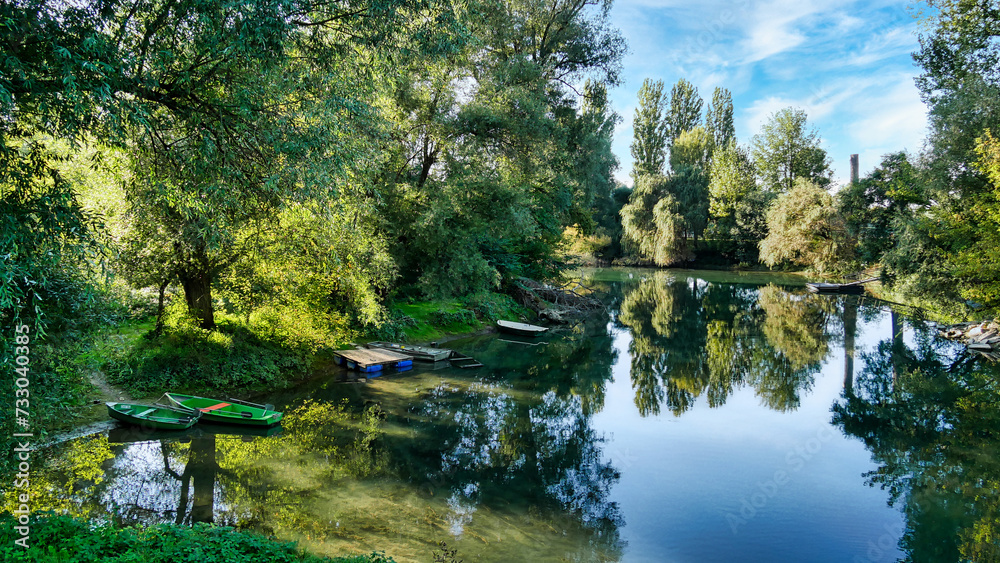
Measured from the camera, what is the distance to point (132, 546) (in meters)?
5.66

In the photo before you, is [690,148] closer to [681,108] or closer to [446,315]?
[681,108]

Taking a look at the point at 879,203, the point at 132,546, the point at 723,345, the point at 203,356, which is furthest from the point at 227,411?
the point at 879,203

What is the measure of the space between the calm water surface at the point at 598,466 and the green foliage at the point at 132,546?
163cm

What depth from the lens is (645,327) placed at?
2870 centimetres

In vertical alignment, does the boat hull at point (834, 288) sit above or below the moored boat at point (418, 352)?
above

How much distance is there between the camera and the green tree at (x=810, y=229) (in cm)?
4306

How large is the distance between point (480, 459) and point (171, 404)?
298 inches

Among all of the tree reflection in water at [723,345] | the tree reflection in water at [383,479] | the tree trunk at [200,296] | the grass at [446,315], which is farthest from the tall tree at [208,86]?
the grass at [446,315]

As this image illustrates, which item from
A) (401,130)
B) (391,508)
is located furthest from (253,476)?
(401,130)

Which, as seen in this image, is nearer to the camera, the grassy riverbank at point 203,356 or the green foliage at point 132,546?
the green foliage at point 132,546

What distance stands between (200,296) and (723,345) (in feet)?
68.6

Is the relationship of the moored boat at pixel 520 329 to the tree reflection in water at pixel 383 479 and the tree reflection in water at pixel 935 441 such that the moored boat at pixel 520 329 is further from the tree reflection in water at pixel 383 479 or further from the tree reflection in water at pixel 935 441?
the tree reflection in water at pixel 935 441

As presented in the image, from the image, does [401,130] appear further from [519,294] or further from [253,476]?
[253,476]

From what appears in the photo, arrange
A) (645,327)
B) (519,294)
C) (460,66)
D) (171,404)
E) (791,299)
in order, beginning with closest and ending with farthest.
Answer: (171,404) → (460,66) → (645,327) → (519,294) → (791,299)
